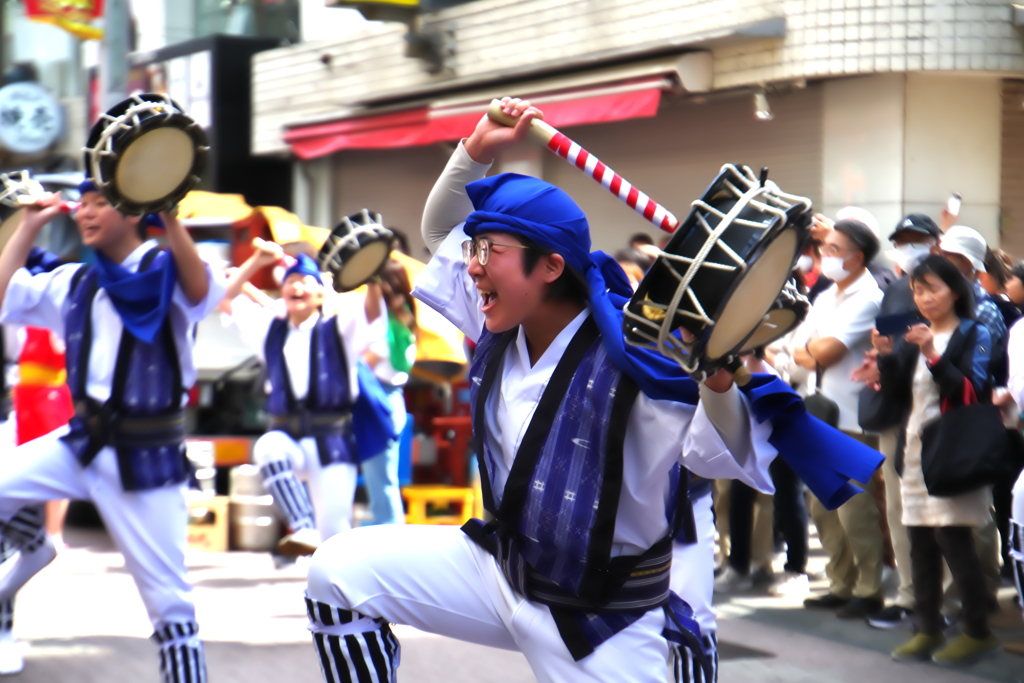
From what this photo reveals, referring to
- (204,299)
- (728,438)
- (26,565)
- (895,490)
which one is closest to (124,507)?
(26,565)

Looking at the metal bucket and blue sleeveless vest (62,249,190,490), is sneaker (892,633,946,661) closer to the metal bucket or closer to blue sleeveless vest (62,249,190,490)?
blue sleeveless vest (62,249,190,490)

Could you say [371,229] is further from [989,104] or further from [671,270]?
[989,104]

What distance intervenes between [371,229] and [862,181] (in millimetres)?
4860

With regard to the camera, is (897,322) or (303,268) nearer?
(897,322)

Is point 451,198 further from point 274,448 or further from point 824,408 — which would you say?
point 274,448

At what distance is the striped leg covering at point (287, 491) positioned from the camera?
7008mm

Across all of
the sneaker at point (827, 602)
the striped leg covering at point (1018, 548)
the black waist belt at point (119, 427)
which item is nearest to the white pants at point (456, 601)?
the black waist belt at point (119, 427)

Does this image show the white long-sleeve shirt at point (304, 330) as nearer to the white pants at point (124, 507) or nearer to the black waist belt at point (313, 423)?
the black waist belt at point (313, 423)

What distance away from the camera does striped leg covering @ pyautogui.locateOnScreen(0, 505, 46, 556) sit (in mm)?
4551

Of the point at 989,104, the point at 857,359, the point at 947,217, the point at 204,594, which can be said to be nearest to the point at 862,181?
the point at 989,104

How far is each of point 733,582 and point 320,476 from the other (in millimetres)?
2559

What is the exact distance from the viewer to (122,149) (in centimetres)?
412

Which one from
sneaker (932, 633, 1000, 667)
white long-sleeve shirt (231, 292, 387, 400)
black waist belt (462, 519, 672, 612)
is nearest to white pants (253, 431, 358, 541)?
white long-sleeve shirt (231, 292, 387, 400)

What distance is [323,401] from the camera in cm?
710
